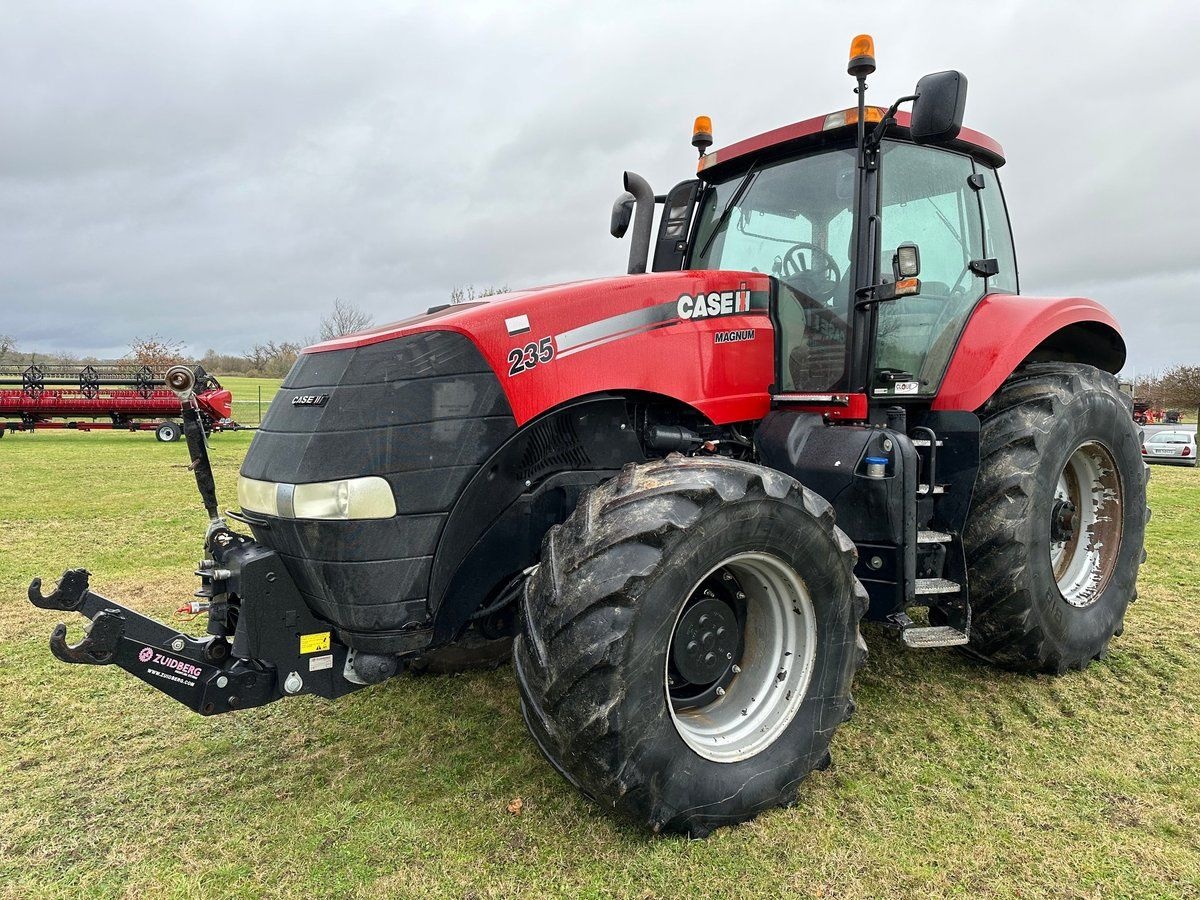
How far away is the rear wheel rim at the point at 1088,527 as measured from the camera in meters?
3.99

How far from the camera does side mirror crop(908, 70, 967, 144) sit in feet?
9.23

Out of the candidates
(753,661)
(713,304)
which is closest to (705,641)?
(753,661)

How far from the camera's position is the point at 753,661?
2771 mm

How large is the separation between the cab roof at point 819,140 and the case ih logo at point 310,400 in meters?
2.38

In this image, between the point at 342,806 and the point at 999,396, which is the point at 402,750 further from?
the point at 999,396

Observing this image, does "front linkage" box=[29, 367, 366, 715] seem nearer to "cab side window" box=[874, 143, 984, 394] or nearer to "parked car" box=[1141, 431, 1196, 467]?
"cab side window" box=[874, 143, 984, 394]

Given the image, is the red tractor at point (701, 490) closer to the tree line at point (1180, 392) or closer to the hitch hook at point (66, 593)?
the hitch hook at point (66, 593)

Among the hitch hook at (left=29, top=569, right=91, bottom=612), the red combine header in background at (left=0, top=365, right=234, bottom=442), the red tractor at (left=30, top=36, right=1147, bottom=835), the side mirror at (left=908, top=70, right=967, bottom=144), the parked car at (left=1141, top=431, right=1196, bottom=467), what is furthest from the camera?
the parked car at (left=1141, top=431, right=1196, bottom=467)

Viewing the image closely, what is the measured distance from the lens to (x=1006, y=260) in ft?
14.0

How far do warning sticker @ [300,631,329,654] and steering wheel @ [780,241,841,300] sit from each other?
2477 millimetres

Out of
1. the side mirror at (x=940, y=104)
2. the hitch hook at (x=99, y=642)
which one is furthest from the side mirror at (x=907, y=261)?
the hitch hook at (x=99, y=642)

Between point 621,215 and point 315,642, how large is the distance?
2796 mm

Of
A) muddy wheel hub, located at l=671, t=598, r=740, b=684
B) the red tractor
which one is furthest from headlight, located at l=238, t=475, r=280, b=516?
muddy wheel hub, located at l=671, t=598, r=740, b=684

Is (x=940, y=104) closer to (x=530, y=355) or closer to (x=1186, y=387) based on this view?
(x=530, y=355)
